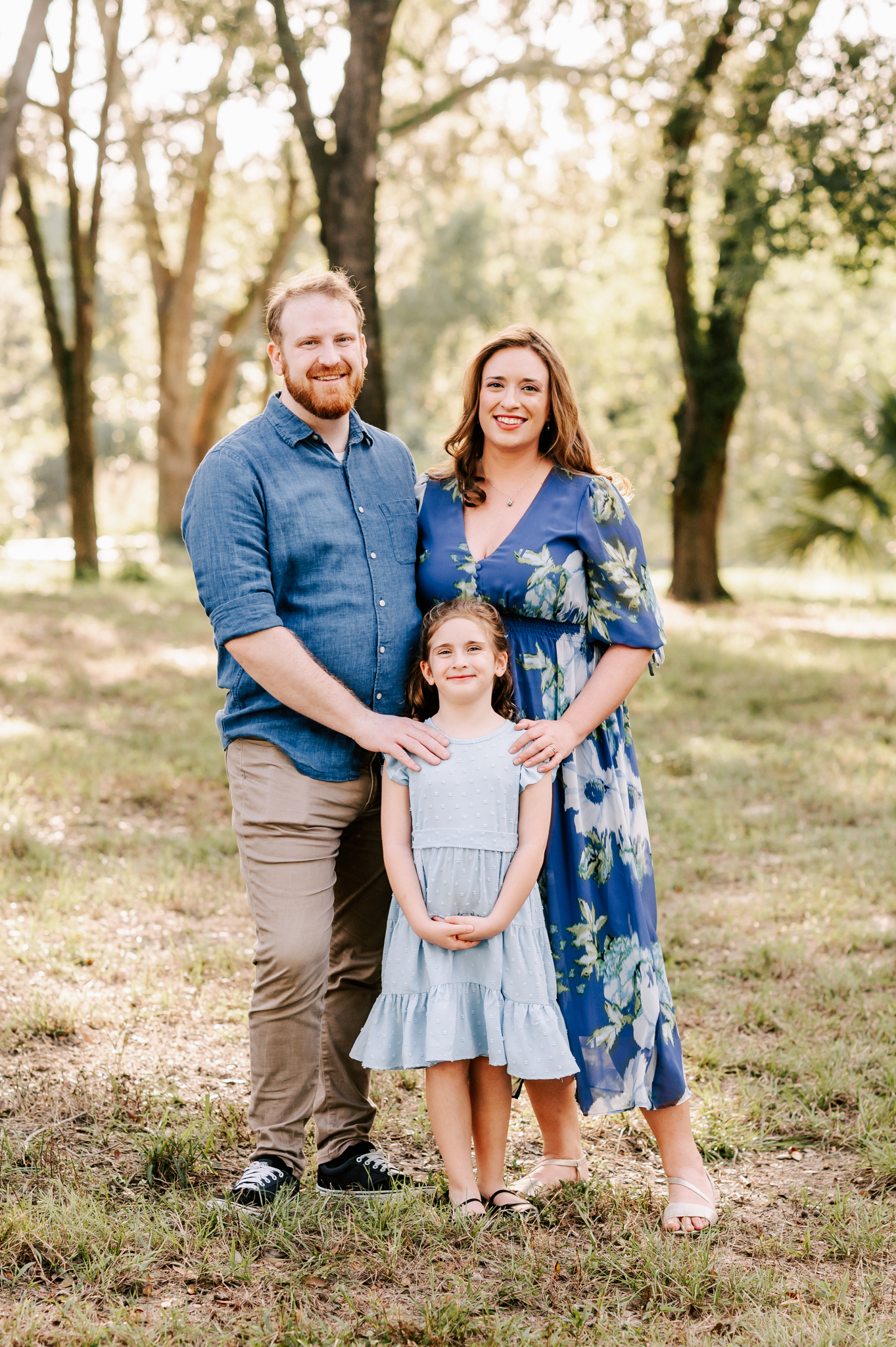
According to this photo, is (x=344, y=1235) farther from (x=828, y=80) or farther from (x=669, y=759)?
(x=828, y=80)

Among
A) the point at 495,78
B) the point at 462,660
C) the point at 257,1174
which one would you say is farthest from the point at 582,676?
the point at 495,78

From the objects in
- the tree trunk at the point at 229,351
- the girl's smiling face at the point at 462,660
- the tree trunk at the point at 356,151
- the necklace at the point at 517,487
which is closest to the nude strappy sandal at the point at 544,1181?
the girl's smiling face at the point at 462,660

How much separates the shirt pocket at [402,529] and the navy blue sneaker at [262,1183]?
5.09ft

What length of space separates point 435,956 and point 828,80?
35.9 ft

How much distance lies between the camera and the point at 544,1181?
3.27 m

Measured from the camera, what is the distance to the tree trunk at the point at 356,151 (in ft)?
30.0

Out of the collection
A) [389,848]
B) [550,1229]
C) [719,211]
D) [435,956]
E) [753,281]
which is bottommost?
[550,1229]

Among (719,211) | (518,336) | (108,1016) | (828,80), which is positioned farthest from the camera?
(719,211)

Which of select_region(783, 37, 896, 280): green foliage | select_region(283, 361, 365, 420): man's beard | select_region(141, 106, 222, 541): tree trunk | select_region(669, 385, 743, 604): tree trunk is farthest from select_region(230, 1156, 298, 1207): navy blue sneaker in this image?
select_region(141, 106, 222, 541): tree trunk

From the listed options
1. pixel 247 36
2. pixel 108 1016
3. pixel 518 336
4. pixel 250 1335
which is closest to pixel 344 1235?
pixel 250 1335

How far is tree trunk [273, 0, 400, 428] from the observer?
30.0 feet

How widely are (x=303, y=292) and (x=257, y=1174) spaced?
2181 millimetres

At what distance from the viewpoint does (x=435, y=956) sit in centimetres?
296

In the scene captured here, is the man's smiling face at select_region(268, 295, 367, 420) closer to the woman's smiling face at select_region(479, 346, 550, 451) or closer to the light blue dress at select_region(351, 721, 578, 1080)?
the woman's smiling face at select_region(479, 346, 550, 451)
